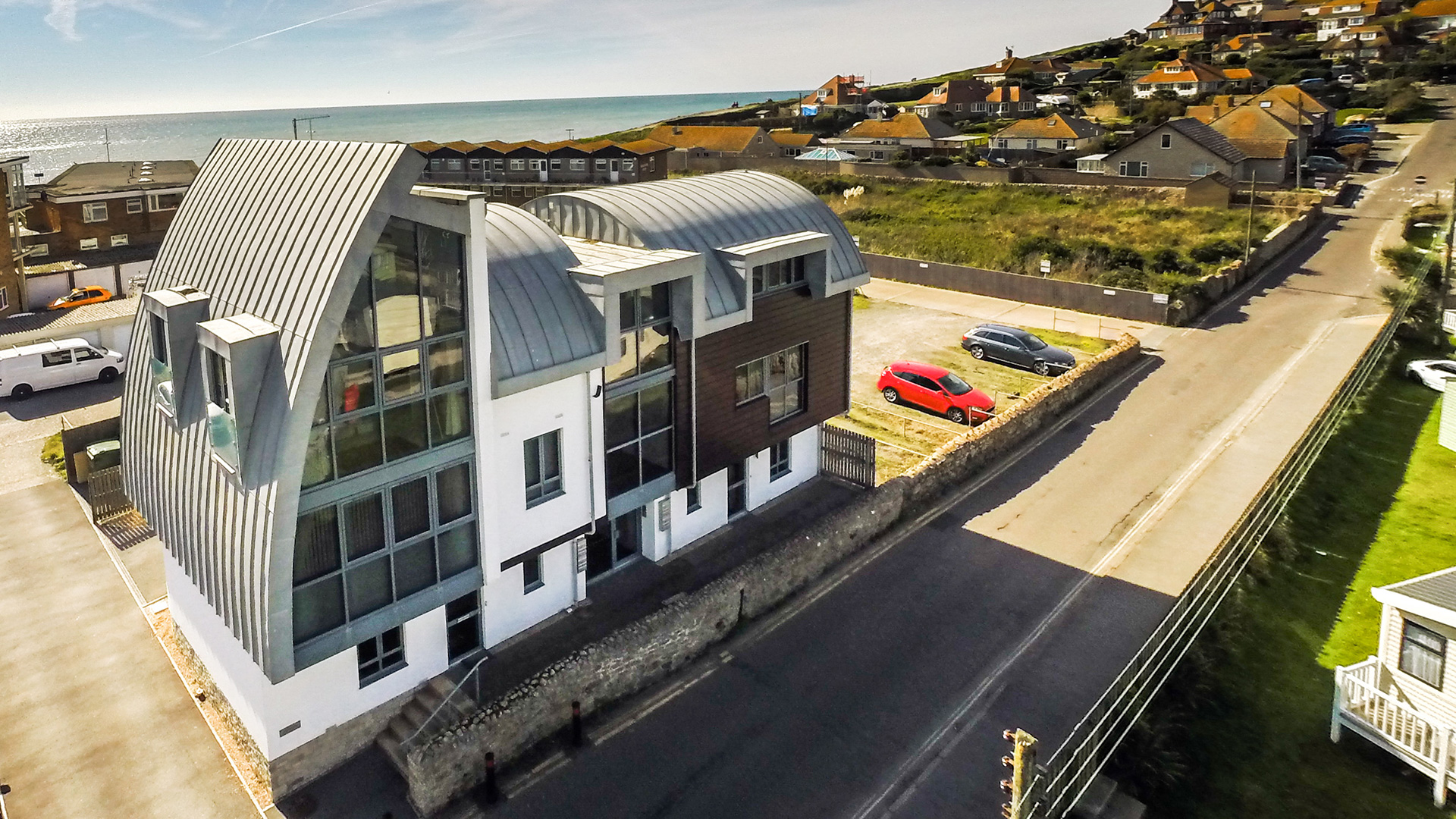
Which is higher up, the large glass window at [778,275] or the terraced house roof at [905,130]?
the terraced house roof at [905,130]

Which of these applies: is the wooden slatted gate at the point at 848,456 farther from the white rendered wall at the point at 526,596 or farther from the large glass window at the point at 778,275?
the white rendered wall at the point at 526,596

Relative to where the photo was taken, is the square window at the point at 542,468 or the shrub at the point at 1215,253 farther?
the shrub at the point at 1215,253

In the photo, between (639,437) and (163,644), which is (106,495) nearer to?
(163,644)

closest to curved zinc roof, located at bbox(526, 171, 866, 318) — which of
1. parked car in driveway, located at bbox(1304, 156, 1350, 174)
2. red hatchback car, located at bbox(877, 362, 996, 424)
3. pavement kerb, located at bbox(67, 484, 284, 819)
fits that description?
red hatchback car, located at bbox(877, 362, 996, 424)

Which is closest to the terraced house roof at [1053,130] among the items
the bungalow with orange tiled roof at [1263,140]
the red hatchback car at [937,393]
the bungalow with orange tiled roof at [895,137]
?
the bungalow with orange tiled roof at [895,137]

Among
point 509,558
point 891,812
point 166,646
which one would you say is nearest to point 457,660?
point 509,558

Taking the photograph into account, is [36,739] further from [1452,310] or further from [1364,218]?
[1364,218]
